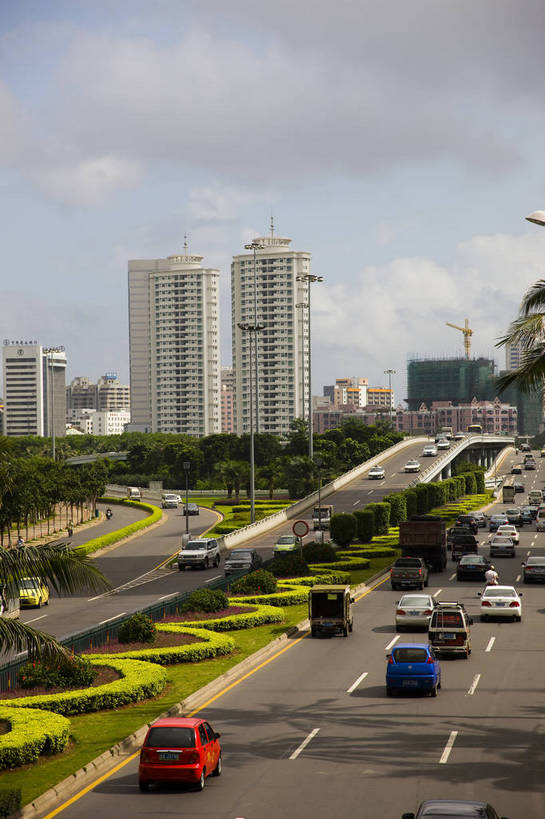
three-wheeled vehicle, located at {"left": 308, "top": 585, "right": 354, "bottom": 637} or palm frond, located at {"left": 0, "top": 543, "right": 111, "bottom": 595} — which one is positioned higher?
palm frond, located at {"left": 0, "top": 543, "right": 111, "bottom": 595}

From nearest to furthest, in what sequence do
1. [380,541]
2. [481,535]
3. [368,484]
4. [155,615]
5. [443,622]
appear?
1. [443,622]
2. [155,615]
3. [380,541]
4. [481,535]
5. [368,484]

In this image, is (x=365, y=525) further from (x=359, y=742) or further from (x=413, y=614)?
(x=359, y=742)

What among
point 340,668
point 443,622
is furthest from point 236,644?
point 443,622

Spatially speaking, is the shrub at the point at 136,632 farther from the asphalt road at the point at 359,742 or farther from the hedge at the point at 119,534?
the hedge at the point at 119,534

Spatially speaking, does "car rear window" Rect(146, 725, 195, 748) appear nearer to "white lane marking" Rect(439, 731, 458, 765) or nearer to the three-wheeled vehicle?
"white lane marking" Rect(439, 731, 458, 765)

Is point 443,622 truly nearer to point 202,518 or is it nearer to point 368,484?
point 202,518

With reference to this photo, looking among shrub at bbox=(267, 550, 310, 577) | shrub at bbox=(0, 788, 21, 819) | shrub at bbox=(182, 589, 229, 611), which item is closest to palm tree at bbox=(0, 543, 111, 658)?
shrub at bbox=(0, 788, 21, 819)
